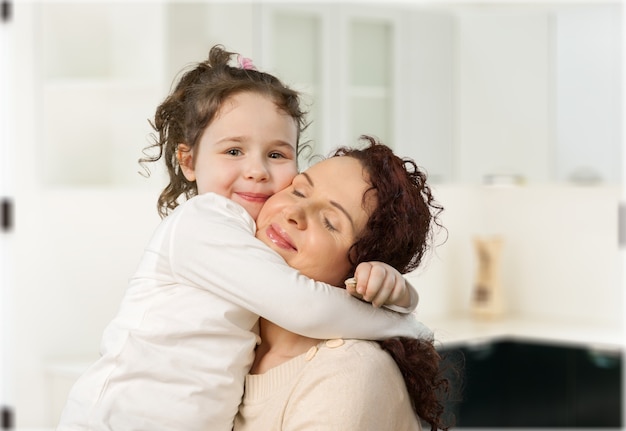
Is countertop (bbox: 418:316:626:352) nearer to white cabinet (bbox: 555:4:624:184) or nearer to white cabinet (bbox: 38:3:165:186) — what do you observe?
white cabinet (bbox: 555:4:624:184)

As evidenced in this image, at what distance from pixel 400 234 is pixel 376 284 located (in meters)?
0.11

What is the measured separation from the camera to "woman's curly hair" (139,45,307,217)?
5.18 ft

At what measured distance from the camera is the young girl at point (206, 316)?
136 centimetres

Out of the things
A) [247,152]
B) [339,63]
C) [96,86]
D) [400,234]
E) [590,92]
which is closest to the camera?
[400,234]

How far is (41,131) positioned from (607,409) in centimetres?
255

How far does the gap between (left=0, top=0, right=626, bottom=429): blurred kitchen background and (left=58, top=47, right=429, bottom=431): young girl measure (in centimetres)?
234

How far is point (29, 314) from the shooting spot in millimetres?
4004

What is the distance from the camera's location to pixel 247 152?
5.12ft

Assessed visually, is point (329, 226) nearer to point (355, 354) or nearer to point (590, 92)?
point (355, 354)

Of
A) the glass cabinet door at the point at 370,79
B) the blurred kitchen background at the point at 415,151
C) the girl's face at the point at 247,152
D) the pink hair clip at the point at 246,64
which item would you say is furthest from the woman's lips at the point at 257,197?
the glass cabinet door at the point at 370,79

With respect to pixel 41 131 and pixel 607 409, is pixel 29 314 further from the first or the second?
pixel 607 409

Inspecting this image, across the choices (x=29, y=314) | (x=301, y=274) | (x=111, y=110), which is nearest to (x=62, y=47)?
(x=111, y=110)

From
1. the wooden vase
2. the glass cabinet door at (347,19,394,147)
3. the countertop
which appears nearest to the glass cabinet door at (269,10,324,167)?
the glass cabinet door at (347,19,394,147)

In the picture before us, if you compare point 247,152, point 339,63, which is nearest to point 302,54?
point 339,63
